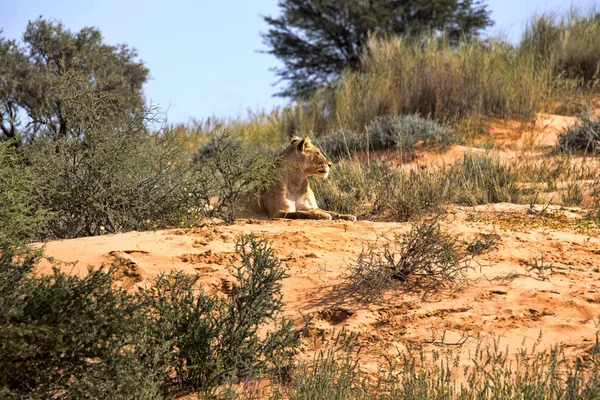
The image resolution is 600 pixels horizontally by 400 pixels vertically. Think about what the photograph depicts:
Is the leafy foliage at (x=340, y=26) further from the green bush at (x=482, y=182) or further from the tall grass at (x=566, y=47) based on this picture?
the green bush at (x=482, y=182)

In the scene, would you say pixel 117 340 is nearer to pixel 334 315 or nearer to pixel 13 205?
pixel 334 315

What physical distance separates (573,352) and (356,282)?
1827mm

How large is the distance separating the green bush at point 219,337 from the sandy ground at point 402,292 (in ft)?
2.31

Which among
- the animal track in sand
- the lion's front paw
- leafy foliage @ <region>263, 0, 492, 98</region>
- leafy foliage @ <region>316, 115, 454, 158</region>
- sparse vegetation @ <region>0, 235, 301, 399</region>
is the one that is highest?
leafy foliage @ <region>263, 0, 492, 98</region>

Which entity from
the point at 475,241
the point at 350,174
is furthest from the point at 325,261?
the point at 350,174

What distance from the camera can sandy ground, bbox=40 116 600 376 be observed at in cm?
584

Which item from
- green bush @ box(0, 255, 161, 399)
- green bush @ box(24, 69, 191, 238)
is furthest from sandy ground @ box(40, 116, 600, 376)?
green bush @ box(0, 255, 161, 399)

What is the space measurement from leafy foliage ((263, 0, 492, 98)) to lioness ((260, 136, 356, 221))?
1632cm

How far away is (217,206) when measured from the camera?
30.9 feet

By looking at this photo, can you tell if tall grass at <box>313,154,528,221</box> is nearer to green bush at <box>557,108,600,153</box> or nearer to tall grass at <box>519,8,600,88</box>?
green bush at <box>557,108,600,153</box>

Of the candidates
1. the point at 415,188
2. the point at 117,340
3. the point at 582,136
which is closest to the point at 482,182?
the point at 415,188

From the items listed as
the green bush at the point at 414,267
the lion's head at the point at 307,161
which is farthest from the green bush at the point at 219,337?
the lion's head at the point at 307,161

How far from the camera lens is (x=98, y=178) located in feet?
27.7

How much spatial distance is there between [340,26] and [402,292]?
20.8 m
